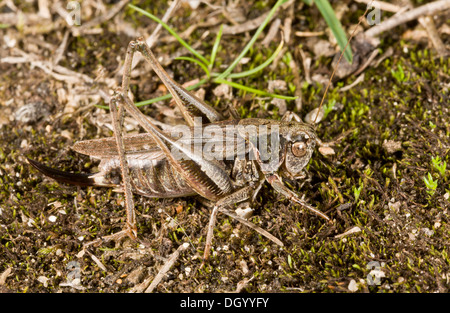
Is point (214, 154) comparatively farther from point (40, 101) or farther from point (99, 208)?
point (40, 101)

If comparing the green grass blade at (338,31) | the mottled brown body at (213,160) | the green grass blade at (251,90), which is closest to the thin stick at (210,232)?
the mottled brown body at (213,160)

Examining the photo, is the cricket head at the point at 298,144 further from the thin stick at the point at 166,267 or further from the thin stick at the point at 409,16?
the thin stick at the point at 409,16

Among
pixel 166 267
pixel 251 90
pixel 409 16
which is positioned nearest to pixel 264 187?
pixel 251 90

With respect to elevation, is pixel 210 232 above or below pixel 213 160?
below

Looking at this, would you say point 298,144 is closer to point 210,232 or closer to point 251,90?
point 251,90

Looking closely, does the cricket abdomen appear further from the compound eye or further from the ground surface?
the compound eye

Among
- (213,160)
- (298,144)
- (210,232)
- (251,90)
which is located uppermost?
(251,90)

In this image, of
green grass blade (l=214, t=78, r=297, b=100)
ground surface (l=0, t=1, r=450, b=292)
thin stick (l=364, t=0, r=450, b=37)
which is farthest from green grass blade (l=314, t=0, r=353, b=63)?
green grass blade (l=214, t=78, r=297, b=100)
